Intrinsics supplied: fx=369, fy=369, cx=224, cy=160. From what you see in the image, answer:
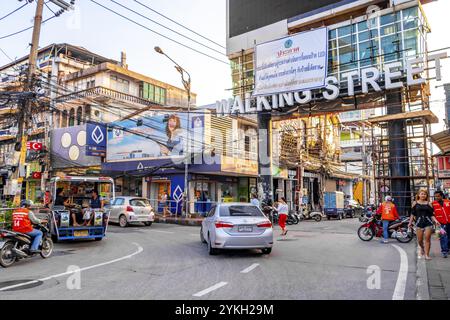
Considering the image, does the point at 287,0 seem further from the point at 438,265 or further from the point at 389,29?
the point at 438,265

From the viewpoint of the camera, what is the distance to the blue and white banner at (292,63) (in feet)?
65.8

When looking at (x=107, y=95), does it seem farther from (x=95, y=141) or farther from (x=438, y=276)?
(x=438, y=276)

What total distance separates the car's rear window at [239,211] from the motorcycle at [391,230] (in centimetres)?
568

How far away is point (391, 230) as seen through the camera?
1421 centimetres

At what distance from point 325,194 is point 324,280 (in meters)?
24.5

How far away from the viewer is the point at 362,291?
20.8ft

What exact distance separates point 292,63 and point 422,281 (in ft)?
52.2

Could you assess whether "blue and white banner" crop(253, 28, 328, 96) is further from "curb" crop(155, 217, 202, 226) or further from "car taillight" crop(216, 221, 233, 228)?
"car taillight" crop(216, 221, 233, 228)

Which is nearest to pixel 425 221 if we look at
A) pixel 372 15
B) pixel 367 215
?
pixel 367 215

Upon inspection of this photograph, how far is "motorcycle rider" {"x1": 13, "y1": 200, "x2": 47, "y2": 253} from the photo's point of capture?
9.52 metres

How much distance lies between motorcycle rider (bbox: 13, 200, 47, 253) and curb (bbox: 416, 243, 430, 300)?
29.3ft

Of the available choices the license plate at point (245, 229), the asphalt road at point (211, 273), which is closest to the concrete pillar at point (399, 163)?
the asphalt road at point (211, 273)

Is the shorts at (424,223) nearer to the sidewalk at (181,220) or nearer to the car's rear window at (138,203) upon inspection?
the sidewalk at (181,220)
